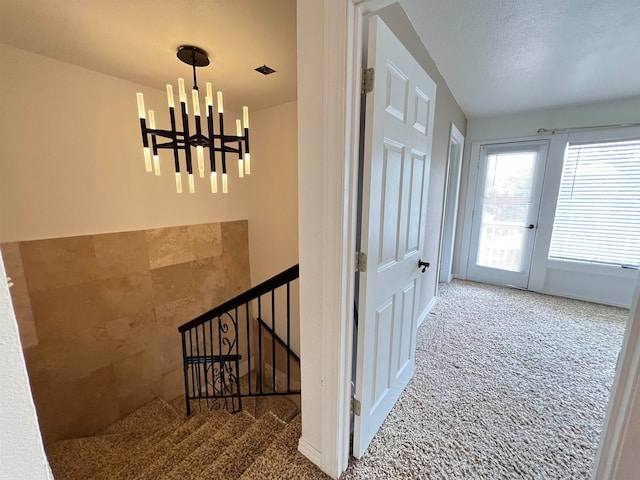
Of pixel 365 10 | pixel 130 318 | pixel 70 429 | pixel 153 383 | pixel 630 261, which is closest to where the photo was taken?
pixel 365 10

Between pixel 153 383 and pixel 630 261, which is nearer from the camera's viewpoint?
pixel 153 383

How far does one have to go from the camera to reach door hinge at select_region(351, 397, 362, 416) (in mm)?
1318

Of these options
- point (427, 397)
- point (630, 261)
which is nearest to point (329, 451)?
point (427, 397)

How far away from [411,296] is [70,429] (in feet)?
10.4

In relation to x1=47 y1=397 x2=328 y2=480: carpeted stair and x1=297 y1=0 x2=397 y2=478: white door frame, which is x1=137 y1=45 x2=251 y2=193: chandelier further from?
x1=47 y1=397 x2=328 y2=480: carpeted stair

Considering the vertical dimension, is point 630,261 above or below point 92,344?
above

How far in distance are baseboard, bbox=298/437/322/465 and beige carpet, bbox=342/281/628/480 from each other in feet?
0.54

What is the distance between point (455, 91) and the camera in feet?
9.64

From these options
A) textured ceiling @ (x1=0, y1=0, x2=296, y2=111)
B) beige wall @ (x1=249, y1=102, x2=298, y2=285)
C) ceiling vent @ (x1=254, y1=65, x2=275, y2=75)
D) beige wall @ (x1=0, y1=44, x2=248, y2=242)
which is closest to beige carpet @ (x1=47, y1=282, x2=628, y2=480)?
beige wall @ (x1=249, y1=102, x2=298, y2=285)

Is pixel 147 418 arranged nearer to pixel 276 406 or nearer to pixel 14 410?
pixel 276 406

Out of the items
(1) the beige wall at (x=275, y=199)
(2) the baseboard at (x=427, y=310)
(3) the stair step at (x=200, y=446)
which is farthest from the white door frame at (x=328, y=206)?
(1) the beige wall at (x=275, y=199)

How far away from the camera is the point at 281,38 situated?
1.79 m

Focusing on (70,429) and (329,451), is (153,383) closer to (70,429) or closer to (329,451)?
(70,429)

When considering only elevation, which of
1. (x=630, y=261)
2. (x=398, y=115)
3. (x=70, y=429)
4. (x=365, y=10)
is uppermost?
(x=365, y=10)
